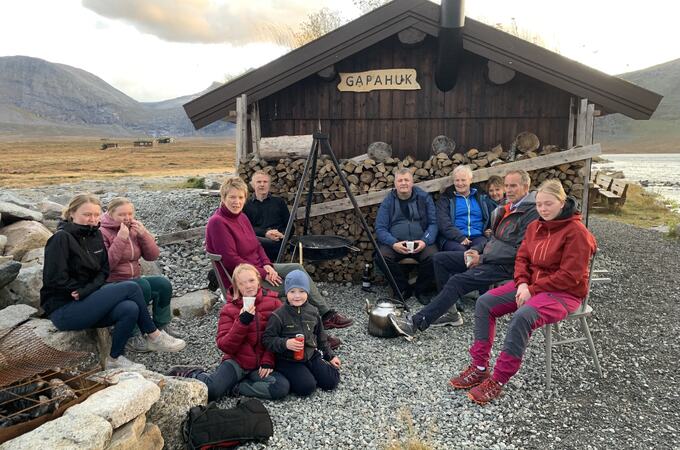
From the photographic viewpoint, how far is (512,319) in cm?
394

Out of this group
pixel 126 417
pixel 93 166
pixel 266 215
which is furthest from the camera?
pixel 93 166

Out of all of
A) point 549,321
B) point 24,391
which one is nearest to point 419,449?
point 549,321

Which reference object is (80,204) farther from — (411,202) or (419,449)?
(411,202)

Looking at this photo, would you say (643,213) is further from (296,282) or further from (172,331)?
(172,331)

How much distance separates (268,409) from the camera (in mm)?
3807

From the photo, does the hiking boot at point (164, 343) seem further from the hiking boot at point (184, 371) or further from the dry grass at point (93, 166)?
the dry grass at point (93, 166)

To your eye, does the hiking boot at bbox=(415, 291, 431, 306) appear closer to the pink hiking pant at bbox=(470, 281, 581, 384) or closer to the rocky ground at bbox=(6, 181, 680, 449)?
the rocky ground at bbox=(6, 181, 680, 449)

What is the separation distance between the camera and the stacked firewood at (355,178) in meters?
7.02

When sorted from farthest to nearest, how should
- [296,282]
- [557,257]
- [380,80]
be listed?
[380,80]
[296,282]
[557,257]

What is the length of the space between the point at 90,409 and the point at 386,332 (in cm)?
304

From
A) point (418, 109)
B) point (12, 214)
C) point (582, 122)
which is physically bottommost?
point (12, 214)

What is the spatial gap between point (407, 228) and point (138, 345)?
11.1ft

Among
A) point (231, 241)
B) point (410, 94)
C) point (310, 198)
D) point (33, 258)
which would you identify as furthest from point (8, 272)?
point (410, 94)

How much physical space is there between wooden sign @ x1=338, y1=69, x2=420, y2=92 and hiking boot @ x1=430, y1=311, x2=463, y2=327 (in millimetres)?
3489
